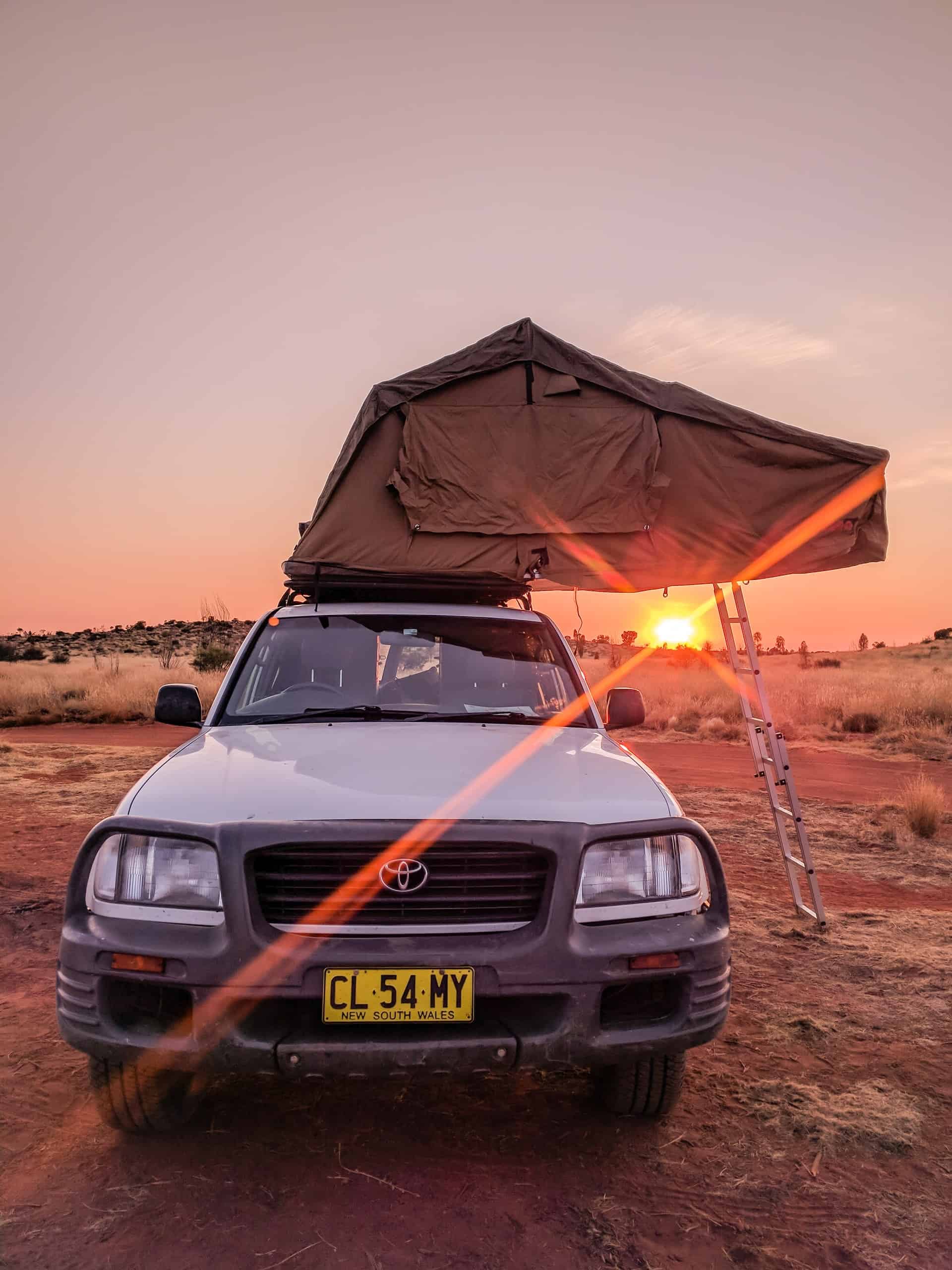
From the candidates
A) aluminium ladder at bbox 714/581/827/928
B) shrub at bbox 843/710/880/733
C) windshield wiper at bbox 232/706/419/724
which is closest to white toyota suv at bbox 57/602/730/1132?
windshield wiper at bbox 232/706/419/724

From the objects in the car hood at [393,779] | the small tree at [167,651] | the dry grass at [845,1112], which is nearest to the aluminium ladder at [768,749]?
the dry grass at [845,1112]

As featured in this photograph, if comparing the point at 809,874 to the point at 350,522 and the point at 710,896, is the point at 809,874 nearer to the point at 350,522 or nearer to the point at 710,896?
the point at 710,896

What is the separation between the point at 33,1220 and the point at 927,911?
561cm

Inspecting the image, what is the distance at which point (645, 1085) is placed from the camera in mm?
3049

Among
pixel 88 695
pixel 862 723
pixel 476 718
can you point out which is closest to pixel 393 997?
pixel 476 718

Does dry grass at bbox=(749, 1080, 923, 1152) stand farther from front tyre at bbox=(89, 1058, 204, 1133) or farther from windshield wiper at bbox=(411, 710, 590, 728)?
front tyre at bbox=(89, 1058, 204, 1133)

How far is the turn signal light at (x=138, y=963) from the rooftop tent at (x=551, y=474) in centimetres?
269

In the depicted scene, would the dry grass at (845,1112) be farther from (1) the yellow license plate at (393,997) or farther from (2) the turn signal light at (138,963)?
(2) the turn signal light at (138,963)

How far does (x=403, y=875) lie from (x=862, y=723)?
1754 centimetres

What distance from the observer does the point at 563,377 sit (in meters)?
5.01

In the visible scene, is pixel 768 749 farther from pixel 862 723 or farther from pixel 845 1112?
pixel 862 723

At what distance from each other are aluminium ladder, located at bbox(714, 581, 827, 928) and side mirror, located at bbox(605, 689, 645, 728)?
149 centimetres

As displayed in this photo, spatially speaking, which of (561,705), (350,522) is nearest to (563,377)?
(350,522)

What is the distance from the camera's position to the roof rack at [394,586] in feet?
16.4
